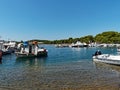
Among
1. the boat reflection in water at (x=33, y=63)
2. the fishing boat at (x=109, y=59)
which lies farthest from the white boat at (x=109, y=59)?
the boat reflection in water at (x=33, y=63)

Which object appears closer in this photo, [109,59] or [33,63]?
[109,59]

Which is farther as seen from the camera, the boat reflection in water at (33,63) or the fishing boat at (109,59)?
the boat reflection in water at (33,63)

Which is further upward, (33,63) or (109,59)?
(109,59)

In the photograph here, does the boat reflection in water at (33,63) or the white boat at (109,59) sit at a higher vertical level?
the white boat at (109,59)

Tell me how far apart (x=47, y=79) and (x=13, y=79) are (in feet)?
13.0

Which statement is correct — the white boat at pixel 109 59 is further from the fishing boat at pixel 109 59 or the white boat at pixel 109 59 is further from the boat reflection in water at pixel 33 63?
the boat reflection in water at pixel 33 63

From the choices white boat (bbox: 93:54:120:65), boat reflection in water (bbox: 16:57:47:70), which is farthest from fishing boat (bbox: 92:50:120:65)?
boat reflection in water (bbox: 16:57:47:70)

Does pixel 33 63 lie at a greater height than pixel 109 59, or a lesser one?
lesser

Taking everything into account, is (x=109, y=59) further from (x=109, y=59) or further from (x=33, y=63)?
(x=33, y=63)

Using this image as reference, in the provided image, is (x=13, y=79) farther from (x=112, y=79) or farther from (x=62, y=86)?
(x=112, y=79)

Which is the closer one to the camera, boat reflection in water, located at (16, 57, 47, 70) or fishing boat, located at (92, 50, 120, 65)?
fishing boat, located at (92, 50, 120, 65)

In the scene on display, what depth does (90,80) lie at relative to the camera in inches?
1184

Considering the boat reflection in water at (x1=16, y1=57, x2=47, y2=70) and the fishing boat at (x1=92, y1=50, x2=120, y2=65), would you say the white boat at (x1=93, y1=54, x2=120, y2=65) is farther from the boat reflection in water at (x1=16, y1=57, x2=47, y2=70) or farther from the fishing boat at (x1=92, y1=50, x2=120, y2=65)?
the boat reflection in water at (x1=16, y1=57, x2=47, y2=70)

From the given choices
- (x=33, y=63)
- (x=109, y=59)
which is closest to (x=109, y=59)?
(x=109, y=59)
